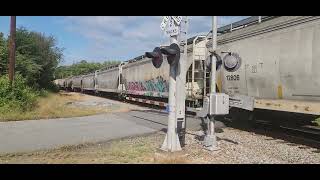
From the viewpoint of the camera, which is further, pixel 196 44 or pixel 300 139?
pixel 196 44

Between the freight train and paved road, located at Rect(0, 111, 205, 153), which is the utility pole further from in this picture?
the freight train

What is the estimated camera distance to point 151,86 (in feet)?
76.3

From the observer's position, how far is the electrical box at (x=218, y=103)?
10.1m

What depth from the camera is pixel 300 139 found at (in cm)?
1147

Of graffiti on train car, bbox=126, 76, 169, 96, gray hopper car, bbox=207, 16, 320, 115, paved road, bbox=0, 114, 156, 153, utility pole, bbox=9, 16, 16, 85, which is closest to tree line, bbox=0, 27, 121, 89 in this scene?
utility pole, bbox=9, 16, 16, 85

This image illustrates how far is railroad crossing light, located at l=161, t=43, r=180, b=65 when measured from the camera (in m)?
9.56

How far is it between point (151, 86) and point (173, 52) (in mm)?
13688

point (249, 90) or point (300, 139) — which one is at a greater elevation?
point (249, 90)

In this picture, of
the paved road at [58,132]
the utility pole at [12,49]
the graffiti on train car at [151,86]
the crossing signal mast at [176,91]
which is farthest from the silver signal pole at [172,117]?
the utility pole at [12,49]
